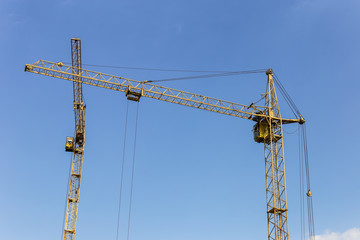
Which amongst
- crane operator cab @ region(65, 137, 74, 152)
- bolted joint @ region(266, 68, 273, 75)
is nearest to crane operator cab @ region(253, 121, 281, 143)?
bolted joint @ region(266, 68, 273, 75)

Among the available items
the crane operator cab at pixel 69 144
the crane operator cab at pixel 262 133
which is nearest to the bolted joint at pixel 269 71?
the crane operator cab at pixel 262 133

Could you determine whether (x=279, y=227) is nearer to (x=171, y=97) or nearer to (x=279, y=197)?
(x=279, y=197)

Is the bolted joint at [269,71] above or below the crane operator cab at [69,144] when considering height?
above

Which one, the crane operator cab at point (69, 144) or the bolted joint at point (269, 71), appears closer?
the bolted joint at point (269, 71)

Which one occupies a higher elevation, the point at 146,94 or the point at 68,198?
the point at 146,94

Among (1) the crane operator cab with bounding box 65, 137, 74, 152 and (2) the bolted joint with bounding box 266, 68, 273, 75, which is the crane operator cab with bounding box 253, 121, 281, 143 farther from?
(1) the crane operator cab with bounding box 65, 137, 74, 152

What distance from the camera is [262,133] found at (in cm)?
7244

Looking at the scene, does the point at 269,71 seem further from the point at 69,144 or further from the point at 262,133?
the point at 69,144

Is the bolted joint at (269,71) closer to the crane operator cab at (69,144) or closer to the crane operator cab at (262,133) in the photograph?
the crane operator cab at (262,133)

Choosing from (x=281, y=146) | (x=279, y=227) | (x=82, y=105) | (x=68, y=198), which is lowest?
(x=279, y=227)

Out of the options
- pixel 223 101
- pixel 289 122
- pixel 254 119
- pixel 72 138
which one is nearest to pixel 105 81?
pixel 72 138

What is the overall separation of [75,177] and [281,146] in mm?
30104

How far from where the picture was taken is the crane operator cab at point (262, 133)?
71750mm

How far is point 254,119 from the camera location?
7419 cm
